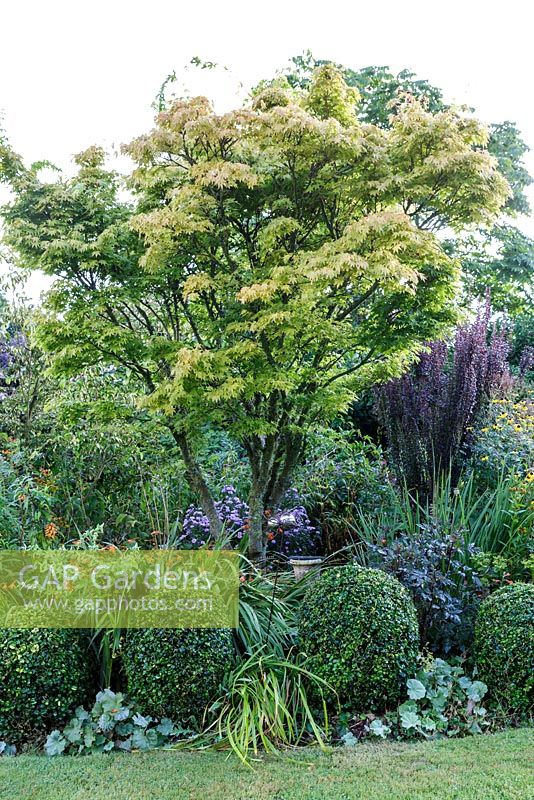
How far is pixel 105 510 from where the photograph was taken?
18.0 ft

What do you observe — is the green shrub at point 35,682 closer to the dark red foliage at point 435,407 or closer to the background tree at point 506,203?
the dark red foliage at point 435,407

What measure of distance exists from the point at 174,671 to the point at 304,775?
31.1 inches

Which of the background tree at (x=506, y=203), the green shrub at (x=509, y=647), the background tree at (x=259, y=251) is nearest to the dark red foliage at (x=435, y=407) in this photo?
the background tree at (x=259, y=251)

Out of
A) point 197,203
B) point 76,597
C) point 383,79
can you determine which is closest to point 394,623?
point 76,597

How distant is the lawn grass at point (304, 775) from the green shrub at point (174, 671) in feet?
0.80

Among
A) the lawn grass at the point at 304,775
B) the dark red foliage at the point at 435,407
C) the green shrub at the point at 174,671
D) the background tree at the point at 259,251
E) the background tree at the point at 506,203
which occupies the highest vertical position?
the background tree at the point at 506,203

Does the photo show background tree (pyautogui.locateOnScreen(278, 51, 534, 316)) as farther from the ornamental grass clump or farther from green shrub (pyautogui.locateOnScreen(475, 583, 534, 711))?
the ornamental grass clump

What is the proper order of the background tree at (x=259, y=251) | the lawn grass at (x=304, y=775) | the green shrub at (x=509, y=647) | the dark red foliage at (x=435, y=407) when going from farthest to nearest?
1. the dark red foliage at (x=435, y=407)
2. the background tree at (x=259, y=251)
3. the green shrub at (x=509, y=647)
4. the lawn grass at (x=304, y=775)

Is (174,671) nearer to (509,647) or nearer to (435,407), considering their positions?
(509,647)

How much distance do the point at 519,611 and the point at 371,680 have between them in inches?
34.1

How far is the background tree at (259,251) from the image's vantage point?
4016mm

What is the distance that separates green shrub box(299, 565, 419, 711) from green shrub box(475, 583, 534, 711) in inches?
15.1

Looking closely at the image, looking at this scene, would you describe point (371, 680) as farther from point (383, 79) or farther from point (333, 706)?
point (383, 79)

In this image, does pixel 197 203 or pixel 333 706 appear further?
pixel 197 203
